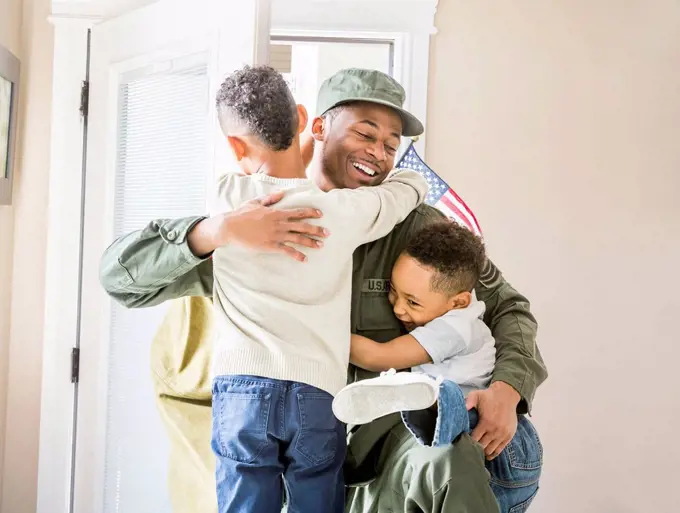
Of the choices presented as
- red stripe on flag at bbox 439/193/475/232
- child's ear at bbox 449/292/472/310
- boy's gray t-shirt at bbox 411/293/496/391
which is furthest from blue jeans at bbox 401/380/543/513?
red stripe on flag at bbox 439/193/475/232

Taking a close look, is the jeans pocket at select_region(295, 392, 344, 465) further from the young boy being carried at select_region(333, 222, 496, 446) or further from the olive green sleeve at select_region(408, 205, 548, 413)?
the olive green sleeve at select_region(408, 205, 548, 413)

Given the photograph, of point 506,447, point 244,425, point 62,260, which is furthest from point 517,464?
point 62,260

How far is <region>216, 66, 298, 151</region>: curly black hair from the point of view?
1.22 m

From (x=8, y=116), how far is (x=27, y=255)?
458 mm

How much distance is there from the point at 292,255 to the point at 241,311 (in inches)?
5.6

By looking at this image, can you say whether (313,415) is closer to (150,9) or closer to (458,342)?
(458,342)

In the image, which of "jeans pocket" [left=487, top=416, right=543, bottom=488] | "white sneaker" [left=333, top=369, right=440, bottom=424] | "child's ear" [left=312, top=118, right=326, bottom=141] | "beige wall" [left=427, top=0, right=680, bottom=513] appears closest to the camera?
"white sneaker" [left=333, top=369, right=440, bottom=424]

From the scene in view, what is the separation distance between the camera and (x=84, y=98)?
2131 mm

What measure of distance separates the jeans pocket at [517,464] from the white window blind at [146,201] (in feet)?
3.29

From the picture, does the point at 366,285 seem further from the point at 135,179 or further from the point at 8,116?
the point at 8,116

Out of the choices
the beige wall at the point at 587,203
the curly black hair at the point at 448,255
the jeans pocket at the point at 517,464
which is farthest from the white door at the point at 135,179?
the beige wall at the point at 587,203

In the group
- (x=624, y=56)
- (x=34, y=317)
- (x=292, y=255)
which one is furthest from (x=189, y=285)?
(x=624, y=56)

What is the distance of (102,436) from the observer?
2.09 metres

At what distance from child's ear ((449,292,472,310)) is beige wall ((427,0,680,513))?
1.42 metres
